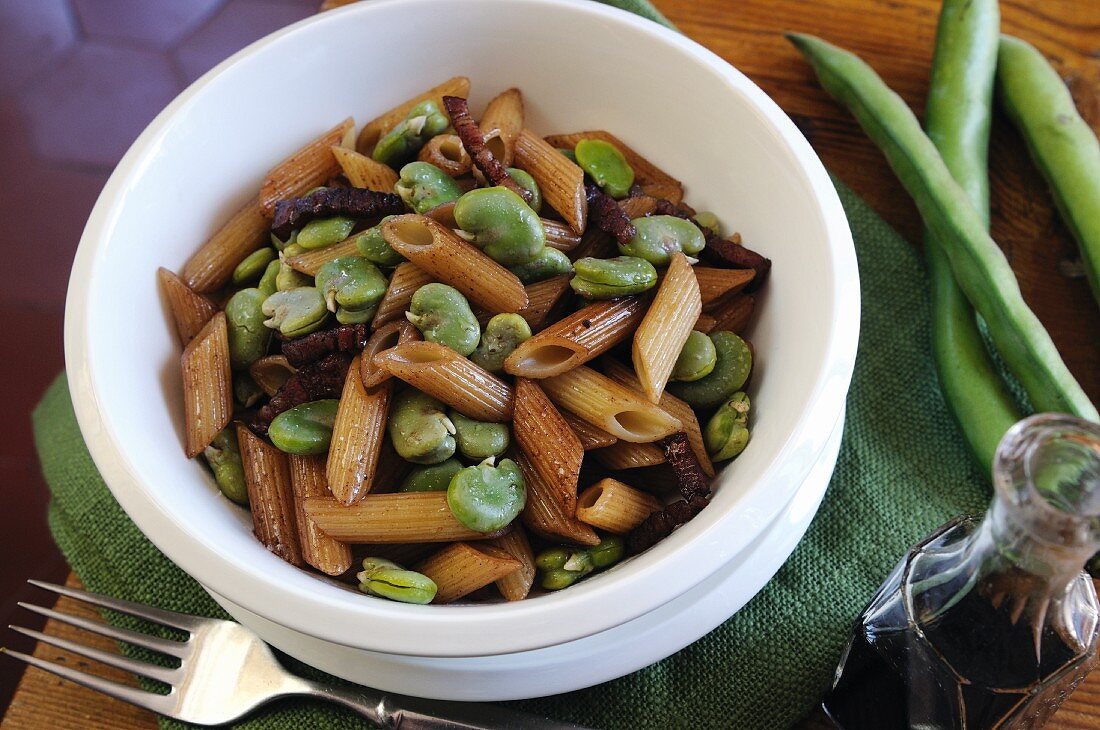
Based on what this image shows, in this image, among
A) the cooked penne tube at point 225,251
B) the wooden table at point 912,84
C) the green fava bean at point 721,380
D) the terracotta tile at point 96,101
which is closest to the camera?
the green fava bean at point 721,380

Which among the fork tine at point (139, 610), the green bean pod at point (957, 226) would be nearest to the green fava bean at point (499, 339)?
the fork tine at point (139, 610)

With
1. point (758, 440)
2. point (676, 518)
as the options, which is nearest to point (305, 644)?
point (676, 518)

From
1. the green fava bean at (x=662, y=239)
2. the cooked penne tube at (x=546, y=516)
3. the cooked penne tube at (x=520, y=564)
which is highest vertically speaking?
the green fava bean at (x=662, y=239)

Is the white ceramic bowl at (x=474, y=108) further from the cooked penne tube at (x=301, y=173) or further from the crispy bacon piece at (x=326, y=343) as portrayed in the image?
the crispy bacon piece at (x=326, y=343)

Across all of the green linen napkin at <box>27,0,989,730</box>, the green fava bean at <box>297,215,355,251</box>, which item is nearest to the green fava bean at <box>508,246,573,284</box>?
the green fava bean at <box>297,215,355,251</box>

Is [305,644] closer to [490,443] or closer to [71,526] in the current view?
[490,443]

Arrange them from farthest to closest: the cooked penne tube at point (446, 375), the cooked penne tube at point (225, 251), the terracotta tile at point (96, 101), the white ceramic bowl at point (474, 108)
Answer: the terracotta tile at point (96, 101) → the cooked penne tube at point (225, 251) → the cooked penne tube at point (446, 375) → the white ceramic bowl at point (474, 108)

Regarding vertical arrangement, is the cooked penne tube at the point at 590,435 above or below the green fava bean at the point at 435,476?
above
